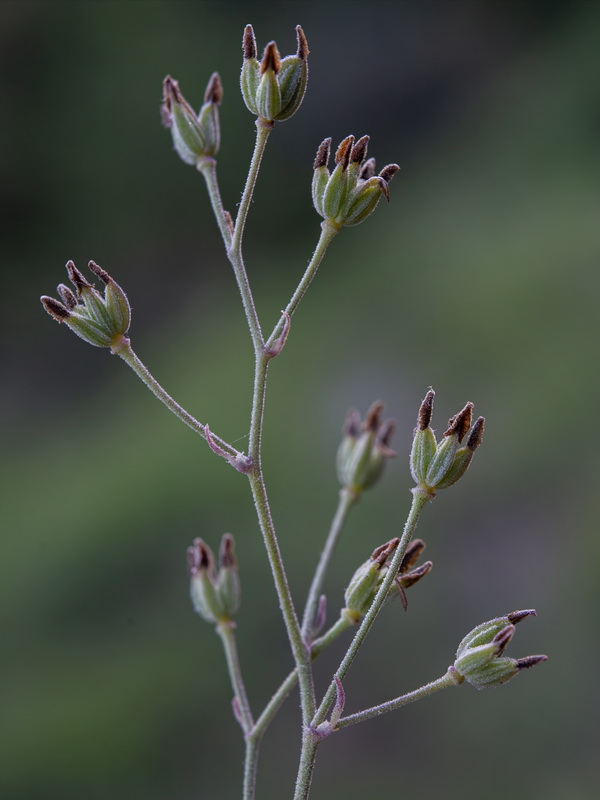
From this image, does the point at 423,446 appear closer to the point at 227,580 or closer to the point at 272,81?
the point at 227,580

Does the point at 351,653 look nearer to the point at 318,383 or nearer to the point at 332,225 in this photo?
the point at 332,225

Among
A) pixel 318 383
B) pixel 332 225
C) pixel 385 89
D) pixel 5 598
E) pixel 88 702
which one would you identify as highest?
pixel 385 89

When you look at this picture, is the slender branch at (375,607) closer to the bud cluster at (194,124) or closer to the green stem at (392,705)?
the green stem at (392,705)

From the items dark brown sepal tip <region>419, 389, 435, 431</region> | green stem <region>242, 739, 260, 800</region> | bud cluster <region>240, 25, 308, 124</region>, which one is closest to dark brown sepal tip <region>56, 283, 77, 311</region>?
bud cluster <region>240, 25, 308, 124</region>

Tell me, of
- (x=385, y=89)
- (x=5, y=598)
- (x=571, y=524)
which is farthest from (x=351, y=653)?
(x=385, y=89)

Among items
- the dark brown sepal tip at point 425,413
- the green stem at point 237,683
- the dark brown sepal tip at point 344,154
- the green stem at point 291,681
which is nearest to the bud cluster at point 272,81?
the dark brown sepal tip at point 344,154

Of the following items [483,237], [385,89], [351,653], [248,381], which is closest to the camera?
[351,653]
